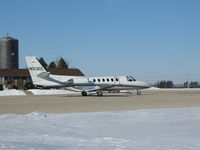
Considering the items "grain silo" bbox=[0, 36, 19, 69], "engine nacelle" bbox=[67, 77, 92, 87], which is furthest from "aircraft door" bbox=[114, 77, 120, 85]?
"grain silo" bbox=[0, 36, 19, 69]

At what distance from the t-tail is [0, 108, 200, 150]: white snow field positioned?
26903mm

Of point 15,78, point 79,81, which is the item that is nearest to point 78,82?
point 79,81

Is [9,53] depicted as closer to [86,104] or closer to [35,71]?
[35,71]

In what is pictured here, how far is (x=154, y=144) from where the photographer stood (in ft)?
26.1

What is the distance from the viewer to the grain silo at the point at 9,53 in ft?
304

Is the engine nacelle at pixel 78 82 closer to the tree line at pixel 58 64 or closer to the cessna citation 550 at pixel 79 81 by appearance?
the cessna citation 550 at pixel 79 81

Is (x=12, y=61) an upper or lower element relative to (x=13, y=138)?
upper

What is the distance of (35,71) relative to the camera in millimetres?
40062

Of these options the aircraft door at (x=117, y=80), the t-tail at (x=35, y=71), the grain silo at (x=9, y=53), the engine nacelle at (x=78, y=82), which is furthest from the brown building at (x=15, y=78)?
the aircraft door at (x=117, y=80)

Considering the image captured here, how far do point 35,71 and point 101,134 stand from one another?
31.6 m

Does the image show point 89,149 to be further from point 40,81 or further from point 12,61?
point 12,61

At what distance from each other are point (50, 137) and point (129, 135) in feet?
6.90

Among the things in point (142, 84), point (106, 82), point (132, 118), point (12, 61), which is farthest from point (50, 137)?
point (12, 61)

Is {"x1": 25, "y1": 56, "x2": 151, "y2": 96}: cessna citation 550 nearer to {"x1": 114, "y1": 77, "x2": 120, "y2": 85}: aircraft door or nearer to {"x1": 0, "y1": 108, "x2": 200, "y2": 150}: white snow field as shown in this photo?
{"x1": 114, "y1": 77, "x2": 120, "y2": 85}: aircraft door
